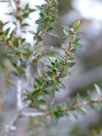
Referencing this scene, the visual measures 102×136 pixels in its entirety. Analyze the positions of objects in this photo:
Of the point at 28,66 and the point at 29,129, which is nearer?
the point at 28,66

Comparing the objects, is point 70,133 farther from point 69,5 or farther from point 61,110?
point 69,5

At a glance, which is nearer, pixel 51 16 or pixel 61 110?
pixel 51 16

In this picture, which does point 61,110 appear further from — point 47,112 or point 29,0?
point 29,0

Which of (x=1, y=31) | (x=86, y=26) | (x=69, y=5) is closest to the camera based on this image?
(x=1, y=31)

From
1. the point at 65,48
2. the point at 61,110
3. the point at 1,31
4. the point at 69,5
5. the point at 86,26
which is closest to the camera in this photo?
the point at 65,48

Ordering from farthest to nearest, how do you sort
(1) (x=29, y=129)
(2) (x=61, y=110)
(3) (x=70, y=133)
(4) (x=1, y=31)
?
1. (3) (x=70, y=133)
2. (1) (x=29, y=129)
3. (2) (x=61, y=110)
4. (4) (x=1, y=31)

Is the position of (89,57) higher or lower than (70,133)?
higher

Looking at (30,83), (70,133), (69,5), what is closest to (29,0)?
(30,83)

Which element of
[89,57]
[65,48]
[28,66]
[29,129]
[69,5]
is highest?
[69,5]

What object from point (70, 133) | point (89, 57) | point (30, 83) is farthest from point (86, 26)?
point (30, 83)
